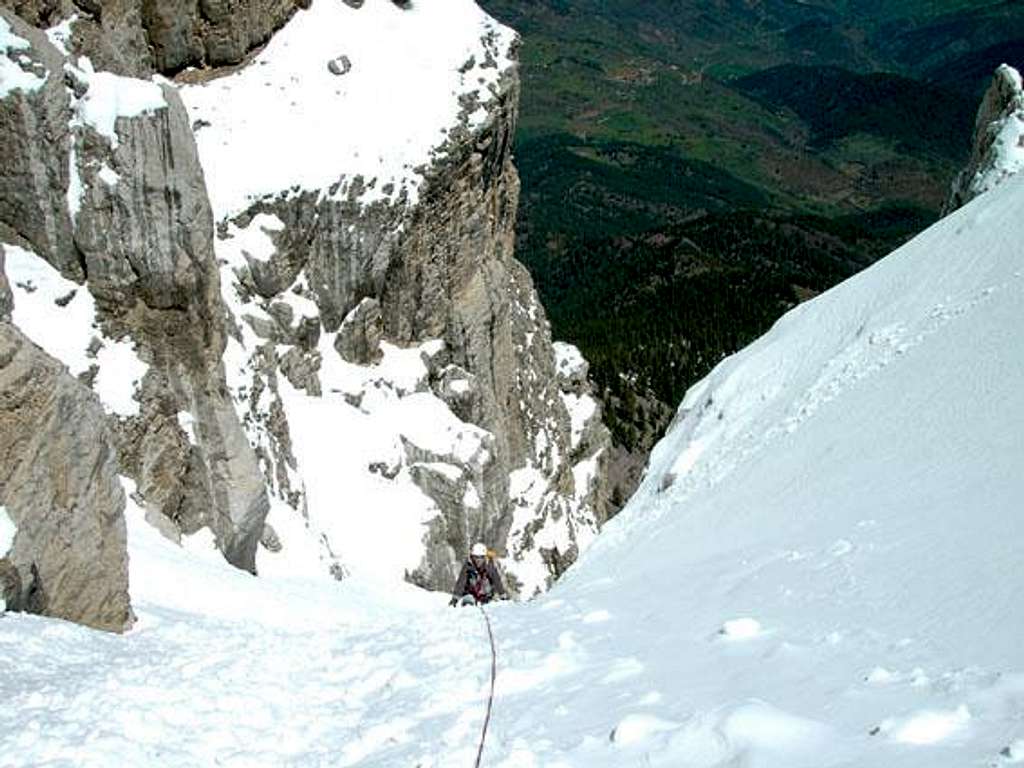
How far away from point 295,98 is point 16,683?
38.1 m

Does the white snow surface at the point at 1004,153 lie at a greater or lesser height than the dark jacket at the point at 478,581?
greater

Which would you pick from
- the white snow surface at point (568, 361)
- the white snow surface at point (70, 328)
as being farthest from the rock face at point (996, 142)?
the white snow surface at point (70, 328)

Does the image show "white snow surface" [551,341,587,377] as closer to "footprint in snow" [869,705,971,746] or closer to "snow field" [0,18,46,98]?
"snow field" [0,18,46,98]

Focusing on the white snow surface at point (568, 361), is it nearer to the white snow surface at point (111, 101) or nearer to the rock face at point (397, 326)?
the rock face at point (397, 326)

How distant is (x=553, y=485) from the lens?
65.8m

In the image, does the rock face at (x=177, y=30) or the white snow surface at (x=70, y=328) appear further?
the rock face at (x=177, y=30)

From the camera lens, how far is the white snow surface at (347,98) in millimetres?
43781

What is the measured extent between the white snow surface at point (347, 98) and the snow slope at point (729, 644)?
88.0 feet

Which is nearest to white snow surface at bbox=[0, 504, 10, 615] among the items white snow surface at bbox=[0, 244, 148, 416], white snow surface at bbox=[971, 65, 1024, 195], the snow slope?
the snow slope

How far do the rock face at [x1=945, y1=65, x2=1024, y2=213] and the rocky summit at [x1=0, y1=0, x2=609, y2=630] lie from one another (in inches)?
953

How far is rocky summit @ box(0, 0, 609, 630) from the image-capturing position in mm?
25391

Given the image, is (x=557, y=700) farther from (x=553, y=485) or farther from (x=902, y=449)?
(x=553, y=485)

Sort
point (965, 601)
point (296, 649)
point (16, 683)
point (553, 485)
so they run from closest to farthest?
1. point (965, 601)
2. point (16, 683)
3. point (296, 649)
4. point (553, 485)

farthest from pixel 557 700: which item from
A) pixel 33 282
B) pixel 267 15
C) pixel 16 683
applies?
pixel 267 15
